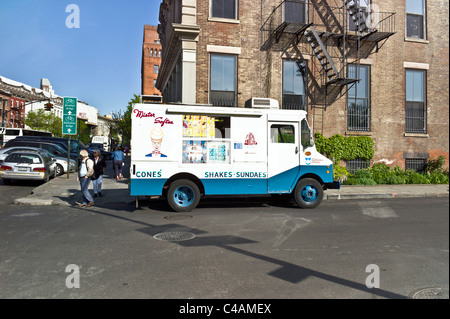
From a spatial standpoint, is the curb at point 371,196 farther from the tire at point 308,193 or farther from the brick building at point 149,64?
the brick building at point 149,64

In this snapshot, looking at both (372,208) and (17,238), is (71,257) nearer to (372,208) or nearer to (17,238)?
(17,238)

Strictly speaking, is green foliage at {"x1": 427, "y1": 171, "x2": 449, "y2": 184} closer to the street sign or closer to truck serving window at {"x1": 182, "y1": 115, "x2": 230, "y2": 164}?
truck serving window at {"x1": 182, "y1": 115, "x2": 230, "y2": 164}

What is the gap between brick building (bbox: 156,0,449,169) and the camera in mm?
15836

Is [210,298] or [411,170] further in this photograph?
[411,170]

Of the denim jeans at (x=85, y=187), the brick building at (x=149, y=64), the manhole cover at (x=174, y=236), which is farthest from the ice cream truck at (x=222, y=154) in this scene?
the brick building at (x=149, y=64)

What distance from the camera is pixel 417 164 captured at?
18141 mm

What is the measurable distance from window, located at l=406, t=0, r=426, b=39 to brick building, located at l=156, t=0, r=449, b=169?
5 cm

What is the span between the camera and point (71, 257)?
5.20 metres

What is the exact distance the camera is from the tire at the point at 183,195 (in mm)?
9164

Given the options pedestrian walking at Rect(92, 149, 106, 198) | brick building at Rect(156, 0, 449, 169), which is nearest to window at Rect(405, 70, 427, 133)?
brick building at Rect(156, 0, 449, 169)

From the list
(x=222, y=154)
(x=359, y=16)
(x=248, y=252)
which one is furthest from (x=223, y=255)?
(x=359, y=16)

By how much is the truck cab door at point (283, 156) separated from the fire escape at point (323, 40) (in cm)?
678
